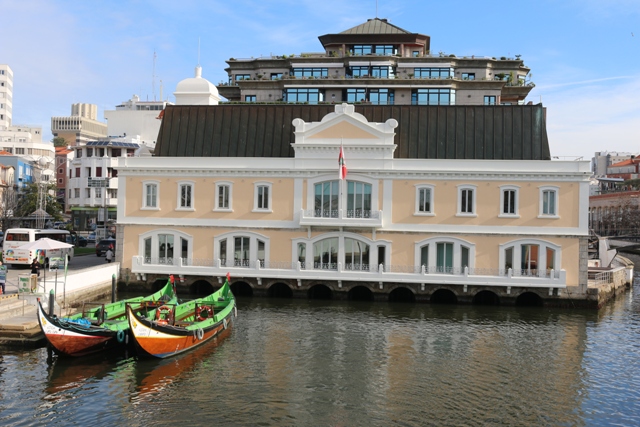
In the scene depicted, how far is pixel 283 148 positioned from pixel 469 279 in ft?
53.6

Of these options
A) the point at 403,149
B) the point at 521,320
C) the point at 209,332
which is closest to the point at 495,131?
the point at 403,149

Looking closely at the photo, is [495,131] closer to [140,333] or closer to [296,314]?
[296,314]

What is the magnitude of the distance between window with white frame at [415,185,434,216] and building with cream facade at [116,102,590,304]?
3.4 inches

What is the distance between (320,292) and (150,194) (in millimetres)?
14401

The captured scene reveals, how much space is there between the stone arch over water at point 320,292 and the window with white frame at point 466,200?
10.8 meters

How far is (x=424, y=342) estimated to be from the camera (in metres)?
33.0

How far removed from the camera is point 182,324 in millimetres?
31234

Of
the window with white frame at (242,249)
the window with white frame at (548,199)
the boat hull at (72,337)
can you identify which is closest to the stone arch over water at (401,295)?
the window with white frame at (242,249)

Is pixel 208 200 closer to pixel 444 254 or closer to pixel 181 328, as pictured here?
pixel 444 254

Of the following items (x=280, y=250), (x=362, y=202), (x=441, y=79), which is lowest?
(x=280, y=250)

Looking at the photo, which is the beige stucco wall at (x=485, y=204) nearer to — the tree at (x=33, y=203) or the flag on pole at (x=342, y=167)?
the flag on pole at (x=342, y=167)

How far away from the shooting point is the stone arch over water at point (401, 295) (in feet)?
147

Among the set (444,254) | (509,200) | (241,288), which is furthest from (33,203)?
(509,200)

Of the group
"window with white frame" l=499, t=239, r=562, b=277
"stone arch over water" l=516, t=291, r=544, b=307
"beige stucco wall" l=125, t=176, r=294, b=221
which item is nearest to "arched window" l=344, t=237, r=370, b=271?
"beige stucco wall" l=125, t=176, r=294, b=221
